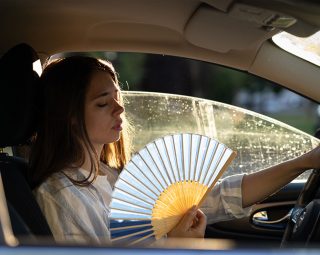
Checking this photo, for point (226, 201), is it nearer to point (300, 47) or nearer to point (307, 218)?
point (307, 218)

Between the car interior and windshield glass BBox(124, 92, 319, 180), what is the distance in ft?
0.78

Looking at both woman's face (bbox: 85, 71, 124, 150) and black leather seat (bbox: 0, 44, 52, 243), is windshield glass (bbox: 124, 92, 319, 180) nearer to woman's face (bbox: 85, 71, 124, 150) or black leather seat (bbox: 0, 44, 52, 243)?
woman's face (bbox: 85, 71, 124, 150)

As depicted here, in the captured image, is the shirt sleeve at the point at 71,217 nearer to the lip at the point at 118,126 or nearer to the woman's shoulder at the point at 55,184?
the woman's shoulder at the point at 55,184

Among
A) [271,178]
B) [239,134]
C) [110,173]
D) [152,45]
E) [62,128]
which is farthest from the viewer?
[239,134]

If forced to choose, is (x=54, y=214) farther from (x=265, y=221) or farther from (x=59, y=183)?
(x=265, y=221)

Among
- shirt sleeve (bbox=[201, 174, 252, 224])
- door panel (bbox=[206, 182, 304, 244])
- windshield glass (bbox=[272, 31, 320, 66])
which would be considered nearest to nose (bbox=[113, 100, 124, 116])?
shirt sleeve (bbox=[201, 174, 252, 224])

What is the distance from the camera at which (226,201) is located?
2.87 meters

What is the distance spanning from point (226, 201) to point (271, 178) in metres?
0.19

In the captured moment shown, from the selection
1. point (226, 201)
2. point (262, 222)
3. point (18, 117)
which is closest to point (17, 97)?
point (18, 117)

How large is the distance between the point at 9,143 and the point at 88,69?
0.43 metres

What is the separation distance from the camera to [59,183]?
256cm

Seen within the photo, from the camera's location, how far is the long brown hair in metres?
2.62

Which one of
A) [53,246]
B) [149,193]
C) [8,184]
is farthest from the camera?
[149,193]

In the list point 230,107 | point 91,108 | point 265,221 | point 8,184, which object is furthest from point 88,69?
point 265,221
